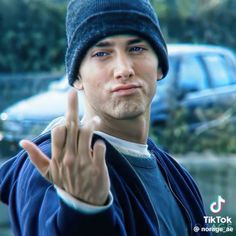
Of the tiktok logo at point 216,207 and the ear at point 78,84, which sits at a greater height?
the ear at point 78,84

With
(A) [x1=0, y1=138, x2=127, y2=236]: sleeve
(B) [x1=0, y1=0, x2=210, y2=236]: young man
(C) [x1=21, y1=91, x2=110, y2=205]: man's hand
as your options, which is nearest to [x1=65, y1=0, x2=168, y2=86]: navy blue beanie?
(B) [x1=0, y1=0, x2=210, y2=236]: young man

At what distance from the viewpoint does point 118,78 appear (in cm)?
152

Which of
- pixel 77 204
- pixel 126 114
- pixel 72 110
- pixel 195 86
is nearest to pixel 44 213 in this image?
pixel 77 204

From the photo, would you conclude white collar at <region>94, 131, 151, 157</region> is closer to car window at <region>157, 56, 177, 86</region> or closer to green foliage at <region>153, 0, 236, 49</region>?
car window at <region>157, 56, 177, 86</region>

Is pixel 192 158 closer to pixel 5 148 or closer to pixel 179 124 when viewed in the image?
pixel 179 124

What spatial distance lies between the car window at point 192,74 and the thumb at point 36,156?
21.2 ft

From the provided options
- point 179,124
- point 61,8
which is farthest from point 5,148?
point 61,8

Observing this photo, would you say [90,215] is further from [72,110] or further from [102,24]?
[102,24]

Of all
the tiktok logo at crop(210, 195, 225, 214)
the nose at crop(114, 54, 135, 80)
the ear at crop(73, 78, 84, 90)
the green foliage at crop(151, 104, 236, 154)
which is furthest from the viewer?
the green foliage at crop(151, 104, 236, 154)

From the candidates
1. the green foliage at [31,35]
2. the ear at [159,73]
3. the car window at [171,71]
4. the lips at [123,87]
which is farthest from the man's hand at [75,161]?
the green foliage at [31,35]

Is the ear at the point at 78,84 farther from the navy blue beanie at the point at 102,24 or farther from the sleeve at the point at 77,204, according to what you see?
the sleeve at the point at 77,204

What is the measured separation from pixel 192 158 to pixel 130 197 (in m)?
6.54

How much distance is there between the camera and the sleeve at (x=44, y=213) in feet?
4.05

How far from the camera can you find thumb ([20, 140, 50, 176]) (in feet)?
4.00
